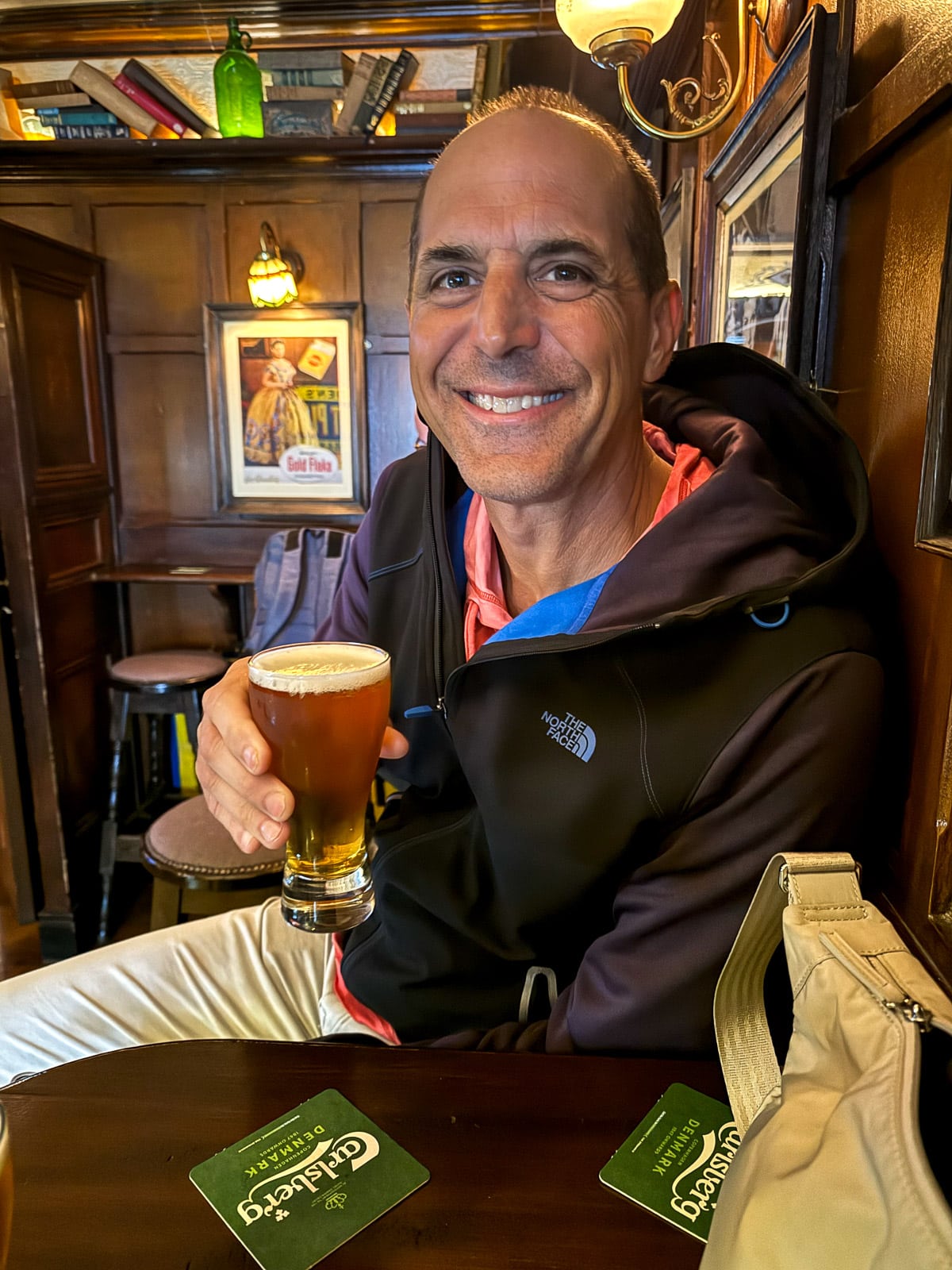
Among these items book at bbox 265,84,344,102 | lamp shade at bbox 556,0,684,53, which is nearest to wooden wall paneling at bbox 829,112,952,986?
lamp shade at bbox 556,0,684,53

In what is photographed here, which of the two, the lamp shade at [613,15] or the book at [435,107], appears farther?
the book at [435,107]

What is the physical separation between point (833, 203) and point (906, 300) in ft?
1.08

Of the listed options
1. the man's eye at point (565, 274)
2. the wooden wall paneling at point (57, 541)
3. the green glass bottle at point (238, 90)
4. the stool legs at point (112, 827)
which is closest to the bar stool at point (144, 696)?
the stool legs at point (112, 827)

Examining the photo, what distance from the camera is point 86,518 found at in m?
3.73

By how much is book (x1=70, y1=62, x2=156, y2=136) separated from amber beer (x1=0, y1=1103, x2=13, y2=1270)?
415 cm

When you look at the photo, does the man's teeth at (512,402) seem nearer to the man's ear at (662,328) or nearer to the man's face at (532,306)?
the man's face at (532,306)

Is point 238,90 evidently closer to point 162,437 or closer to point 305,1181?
point 162,437

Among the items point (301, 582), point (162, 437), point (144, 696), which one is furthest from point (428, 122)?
point (144, 696)

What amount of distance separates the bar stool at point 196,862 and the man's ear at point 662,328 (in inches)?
67.2

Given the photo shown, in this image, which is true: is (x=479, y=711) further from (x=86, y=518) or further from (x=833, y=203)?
(x=86, y=518)

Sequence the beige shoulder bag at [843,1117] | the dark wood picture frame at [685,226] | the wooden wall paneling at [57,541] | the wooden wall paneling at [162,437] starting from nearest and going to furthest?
the beige shoulder bag at [843,1117] < the dark wood picture frame at [685,226] < the wooden wall paneling at [57,541] < the wooden wall paneling at [162,437]

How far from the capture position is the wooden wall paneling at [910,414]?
817mm

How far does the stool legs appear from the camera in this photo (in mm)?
3391

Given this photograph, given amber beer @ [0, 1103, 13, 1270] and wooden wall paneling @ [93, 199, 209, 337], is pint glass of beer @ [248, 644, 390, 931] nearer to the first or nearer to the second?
amber beer @ [0, 1103, 13, 1270]
